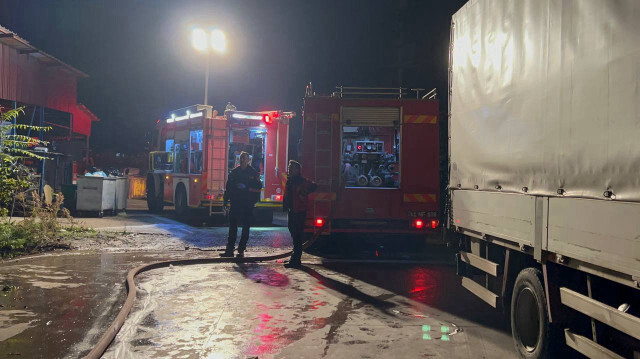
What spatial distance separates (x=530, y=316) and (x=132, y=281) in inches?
200

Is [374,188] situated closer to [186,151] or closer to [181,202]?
[186,151]

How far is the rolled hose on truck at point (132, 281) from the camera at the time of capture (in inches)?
188

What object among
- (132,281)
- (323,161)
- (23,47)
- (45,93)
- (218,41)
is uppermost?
(218,41)

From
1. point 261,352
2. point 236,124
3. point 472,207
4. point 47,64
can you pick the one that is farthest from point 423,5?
point 261,352

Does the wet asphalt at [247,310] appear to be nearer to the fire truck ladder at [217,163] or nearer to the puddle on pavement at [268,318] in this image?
the puddle on pavement at [268,318]

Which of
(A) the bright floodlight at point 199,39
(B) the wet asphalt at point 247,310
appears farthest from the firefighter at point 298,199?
(A) the bright floodlight at point 199,39

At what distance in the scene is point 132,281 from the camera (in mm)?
7320

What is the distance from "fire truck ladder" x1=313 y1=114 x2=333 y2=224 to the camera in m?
10.5

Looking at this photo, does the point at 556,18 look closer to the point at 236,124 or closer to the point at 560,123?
the point at 560,123

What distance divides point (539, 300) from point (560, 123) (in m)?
1.38

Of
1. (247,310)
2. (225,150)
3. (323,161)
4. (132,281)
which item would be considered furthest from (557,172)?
(225,150)

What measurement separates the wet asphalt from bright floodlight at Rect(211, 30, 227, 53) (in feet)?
45.1

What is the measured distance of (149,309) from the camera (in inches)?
251

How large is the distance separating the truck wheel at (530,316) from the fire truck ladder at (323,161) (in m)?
5.83
